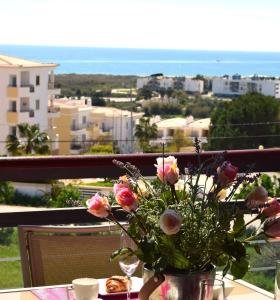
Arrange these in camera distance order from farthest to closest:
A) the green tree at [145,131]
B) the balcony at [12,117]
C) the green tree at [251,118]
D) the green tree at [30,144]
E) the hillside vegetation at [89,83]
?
the hillside vegetation at [89,83], the balcony at [12,117], the green tree at [145,131], the green tree at [30,144], the green tree at [251,118]

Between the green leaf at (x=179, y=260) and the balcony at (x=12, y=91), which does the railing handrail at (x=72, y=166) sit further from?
the balcony at (x=12, y=91)

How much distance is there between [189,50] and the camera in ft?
542

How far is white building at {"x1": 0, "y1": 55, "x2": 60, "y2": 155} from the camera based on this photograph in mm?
41250

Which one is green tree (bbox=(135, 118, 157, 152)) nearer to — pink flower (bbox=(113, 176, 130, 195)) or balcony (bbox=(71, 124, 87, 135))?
balcony (bbox=(71, 124, 87, 135))

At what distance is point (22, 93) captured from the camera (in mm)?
42062

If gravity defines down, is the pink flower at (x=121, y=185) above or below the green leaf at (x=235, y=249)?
above

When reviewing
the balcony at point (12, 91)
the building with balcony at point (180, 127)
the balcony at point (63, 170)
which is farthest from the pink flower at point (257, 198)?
the balcony at point (12, 91)

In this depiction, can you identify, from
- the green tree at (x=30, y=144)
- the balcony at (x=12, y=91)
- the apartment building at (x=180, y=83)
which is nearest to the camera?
the green tree at (x=30, y=144)

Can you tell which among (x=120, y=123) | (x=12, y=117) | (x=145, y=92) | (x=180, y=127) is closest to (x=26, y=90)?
(x=12, y=117)

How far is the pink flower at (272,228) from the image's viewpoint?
163cm

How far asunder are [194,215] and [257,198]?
0.15 meters

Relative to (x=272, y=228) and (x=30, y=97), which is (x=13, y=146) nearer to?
(x=30, y=97)

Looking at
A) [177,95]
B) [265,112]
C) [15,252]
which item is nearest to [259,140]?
[265,112]

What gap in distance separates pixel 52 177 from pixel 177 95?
4165cm
